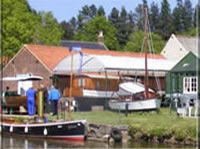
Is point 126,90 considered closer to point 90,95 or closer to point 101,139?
point 90,95

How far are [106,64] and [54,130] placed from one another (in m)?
9.71

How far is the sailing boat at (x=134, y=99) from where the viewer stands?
2912cm

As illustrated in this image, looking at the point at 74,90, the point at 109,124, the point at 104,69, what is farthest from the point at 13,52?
the point at 109,124

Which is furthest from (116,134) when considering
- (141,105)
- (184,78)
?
(184,78)

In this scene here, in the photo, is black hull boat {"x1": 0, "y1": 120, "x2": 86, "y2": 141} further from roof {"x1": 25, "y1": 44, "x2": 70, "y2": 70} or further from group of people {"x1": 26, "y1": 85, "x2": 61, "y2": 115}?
roof {"x1": 25, "y1": 44, "x2": 70, "y2": 70}

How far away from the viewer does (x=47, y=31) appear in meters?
50.4

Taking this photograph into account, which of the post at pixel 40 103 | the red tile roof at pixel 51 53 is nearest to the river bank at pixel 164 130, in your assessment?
the post at pixel 40 103

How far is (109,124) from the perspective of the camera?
932 inches

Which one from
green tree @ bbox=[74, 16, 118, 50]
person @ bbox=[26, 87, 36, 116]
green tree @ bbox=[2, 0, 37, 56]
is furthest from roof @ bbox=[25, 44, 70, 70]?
person @ bbox=[26, 87, 36, 116]

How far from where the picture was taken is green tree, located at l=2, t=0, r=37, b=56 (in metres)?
41.8

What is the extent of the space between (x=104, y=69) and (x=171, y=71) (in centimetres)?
452

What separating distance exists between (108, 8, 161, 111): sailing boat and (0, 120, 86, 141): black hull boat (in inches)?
185

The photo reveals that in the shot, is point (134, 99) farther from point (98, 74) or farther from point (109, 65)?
point (98, 74)

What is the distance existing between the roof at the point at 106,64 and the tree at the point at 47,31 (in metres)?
11.0
